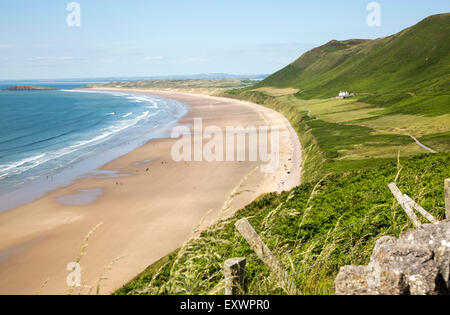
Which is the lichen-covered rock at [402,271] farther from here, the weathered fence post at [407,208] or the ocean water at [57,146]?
the ocean water at [57,146]

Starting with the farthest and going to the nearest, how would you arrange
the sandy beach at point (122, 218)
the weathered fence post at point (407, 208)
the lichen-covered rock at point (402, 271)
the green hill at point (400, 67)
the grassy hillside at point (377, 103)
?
→ the green hill at point (400, 67)
the grassy hillside at point (377, 103)
the sandy beach at point (122, 218)
the weathered fence post at point (407, 208)
the lichen-covered rock at point (402, 271)

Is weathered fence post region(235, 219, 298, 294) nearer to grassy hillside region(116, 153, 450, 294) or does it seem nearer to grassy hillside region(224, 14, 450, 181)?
grassy hillside region(116, 153, 450, 294)

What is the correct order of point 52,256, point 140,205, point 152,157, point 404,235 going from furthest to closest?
point 152,157 → point 140,205 → point 52,256 → point 404,235

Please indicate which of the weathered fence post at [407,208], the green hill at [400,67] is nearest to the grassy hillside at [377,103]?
the green hill at [400,67]

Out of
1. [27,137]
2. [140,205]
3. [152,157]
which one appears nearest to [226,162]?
[152,157]

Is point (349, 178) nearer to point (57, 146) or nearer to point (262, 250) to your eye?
point (262, 250)

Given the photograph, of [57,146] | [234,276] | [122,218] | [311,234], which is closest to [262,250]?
[234,276]
